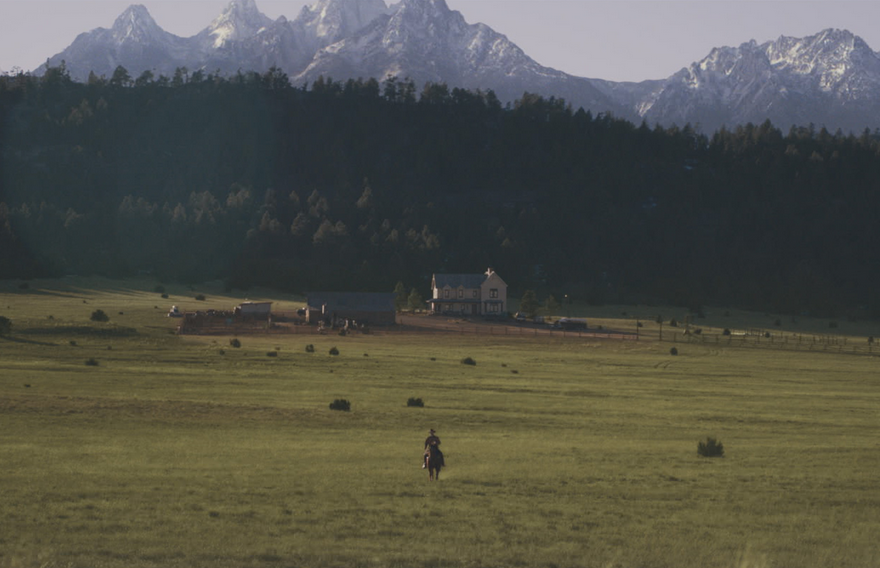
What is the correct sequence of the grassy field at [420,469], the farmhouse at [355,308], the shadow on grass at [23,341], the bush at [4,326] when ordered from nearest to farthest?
the grassy field at [420,469] → the shadow on grass at [23,341] → the bush at [4,326] → the farmhouse at [355,308]

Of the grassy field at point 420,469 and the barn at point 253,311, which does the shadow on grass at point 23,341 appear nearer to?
the grassy field at point 420,469

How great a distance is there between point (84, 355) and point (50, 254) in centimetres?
11003

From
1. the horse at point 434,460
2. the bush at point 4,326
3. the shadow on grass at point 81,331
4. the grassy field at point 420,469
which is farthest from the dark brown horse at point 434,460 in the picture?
the shadow on grass at point 81,331

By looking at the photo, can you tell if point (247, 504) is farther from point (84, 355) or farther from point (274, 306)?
point (274, 306)

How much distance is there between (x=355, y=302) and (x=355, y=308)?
1.28m

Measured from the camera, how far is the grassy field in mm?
20547

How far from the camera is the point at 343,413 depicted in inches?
1656

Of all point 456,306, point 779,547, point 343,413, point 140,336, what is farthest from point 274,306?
point 779,547

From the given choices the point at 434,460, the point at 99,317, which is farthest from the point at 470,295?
the point at 434,460

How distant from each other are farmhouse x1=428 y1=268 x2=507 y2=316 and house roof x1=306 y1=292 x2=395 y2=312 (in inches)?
881

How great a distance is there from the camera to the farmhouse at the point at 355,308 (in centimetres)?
11994

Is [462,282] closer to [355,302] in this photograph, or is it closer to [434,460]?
[355,302]

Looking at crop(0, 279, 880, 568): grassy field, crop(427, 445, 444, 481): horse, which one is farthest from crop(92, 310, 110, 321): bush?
crop(427, 445, 444, 481): horse

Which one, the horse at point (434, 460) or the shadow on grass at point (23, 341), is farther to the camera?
the shadow on grass at point (23, 341)
